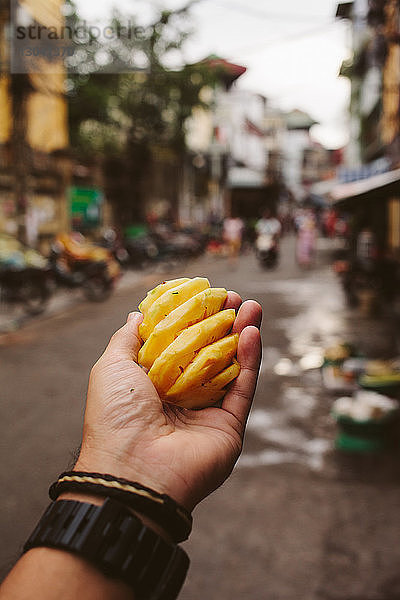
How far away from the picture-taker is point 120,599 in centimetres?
108

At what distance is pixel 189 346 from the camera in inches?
62.3

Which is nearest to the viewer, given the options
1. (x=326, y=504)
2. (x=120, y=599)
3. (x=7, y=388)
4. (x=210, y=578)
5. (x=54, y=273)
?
(x=120, y=599)

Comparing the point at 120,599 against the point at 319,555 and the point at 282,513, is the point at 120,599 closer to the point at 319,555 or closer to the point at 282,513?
the point at 319,555

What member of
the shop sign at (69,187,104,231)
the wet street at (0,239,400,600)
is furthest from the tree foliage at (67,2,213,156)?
the wet street at (0,239,400,600)

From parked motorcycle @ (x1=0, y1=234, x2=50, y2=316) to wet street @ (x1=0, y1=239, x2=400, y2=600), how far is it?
2.49 metres

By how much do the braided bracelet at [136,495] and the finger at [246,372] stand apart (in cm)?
38

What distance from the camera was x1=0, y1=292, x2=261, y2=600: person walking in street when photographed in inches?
41.9

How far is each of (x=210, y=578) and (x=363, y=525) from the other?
110 centimetres

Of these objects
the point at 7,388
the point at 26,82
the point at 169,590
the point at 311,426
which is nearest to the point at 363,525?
the point at 311,426

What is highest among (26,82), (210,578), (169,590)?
(26,82)

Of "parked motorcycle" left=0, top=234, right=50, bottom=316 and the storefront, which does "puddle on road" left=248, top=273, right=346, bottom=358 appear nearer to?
the storefront

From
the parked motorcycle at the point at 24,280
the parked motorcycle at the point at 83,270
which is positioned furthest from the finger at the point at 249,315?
the parked motorcycle at the point at 83,270

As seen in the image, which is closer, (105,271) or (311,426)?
(311,426)

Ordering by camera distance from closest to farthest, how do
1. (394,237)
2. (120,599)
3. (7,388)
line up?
(120,599) → (7,388) → (394,237)
